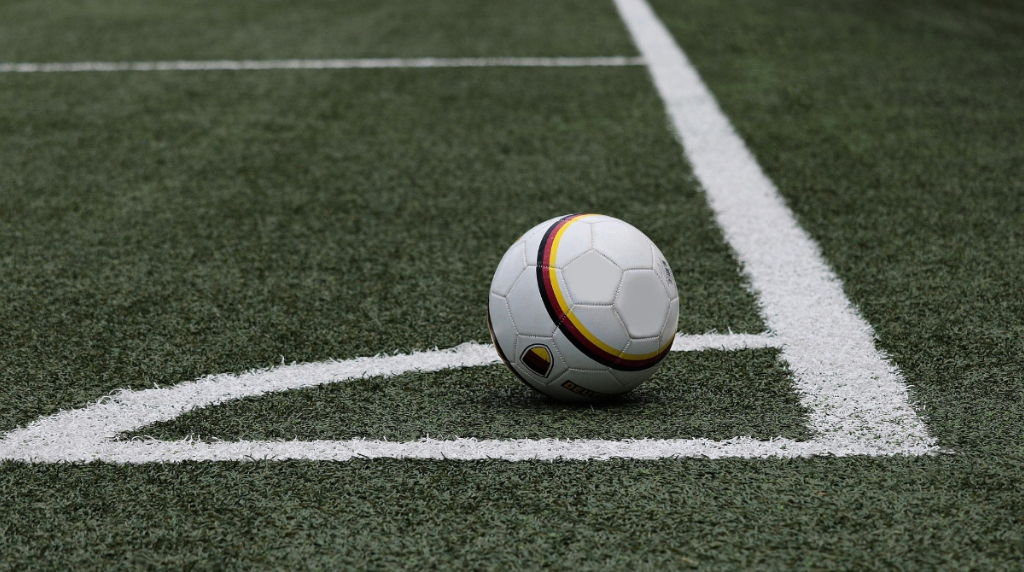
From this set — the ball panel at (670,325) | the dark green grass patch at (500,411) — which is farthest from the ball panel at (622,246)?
the dark green grass patch at (500,411)

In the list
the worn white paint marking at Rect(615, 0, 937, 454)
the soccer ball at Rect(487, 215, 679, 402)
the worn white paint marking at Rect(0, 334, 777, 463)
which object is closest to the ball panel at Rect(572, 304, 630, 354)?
the soccer ball at Rect(487, 215, 679, 402)

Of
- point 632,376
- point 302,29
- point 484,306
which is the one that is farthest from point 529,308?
point 302,29

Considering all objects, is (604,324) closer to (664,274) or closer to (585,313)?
(585,313)

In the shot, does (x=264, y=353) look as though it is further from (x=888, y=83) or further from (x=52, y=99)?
(x=888, y=83)

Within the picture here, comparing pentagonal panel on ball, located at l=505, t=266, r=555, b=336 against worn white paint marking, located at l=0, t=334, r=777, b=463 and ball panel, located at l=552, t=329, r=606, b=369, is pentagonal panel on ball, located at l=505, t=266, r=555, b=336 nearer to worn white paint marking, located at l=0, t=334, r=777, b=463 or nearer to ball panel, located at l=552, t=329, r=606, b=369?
ball panel, located at l=552, t=329, r=606, b=369

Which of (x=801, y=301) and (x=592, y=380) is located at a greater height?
(x=592, y=380)

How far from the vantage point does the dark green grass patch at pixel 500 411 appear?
2.42 metres

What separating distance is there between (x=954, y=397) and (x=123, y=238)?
2.83 metres

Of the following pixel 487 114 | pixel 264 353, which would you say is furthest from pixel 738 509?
pixel 487 114

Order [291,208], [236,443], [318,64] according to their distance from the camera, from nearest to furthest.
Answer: [236,443] < [291,208] < [318,64]

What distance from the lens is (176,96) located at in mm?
5762

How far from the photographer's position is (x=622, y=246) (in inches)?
99.5

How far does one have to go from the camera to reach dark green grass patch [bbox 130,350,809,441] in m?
2.42

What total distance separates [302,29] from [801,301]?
5302mm
